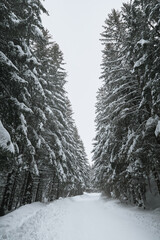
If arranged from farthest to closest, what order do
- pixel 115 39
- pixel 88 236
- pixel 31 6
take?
1. pixel 115 39
2. pixel 31 6
3. pixel 88 236

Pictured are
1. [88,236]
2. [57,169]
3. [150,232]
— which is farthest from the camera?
[57,169]

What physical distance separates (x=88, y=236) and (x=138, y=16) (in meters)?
13.2

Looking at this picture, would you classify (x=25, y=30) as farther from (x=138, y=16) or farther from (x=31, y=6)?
(x=138, y=16)

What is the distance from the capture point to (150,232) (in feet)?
22.2

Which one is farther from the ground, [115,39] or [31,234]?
[115,39]

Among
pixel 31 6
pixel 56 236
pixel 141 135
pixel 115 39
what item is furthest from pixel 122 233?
pixel 115 39

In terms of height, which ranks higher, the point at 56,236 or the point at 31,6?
the point at 31,6

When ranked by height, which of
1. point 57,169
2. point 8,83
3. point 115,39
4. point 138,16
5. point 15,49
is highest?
point 115,39

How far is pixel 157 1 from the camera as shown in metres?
7.54

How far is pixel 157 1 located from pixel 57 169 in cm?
1491

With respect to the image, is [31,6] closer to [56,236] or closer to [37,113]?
[37,113]

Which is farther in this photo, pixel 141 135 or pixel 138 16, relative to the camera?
pixel 138 16

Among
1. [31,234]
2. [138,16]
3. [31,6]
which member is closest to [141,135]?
[31,234]

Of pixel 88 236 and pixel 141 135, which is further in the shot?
pixel 141 135
